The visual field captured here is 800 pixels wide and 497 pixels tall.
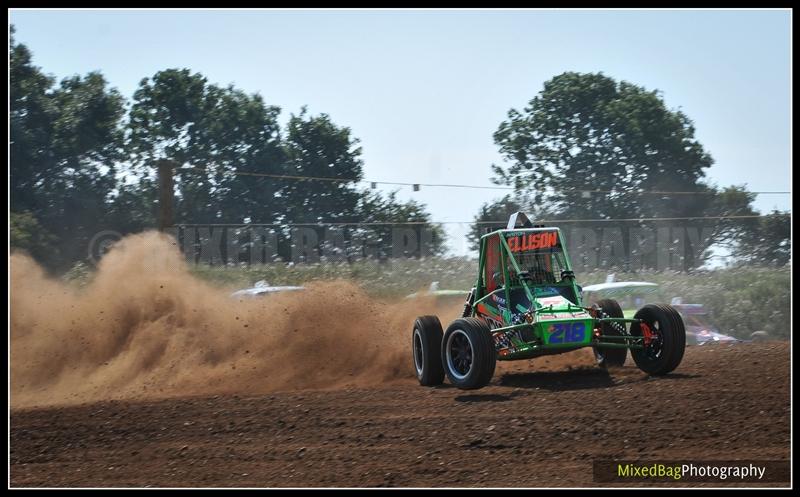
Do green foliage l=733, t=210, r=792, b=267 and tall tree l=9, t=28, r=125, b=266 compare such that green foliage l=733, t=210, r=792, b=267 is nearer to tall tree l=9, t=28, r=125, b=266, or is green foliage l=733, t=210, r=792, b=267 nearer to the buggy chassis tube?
the buggy chassis tube

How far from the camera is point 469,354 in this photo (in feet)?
36.2

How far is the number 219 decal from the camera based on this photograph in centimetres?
1078

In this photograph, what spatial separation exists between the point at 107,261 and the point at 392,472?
10.4 metres

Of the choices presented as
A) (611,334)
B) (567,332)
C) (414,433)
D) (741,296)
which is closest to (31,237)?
(741,296)

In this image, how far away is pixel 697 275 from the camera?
29844mm

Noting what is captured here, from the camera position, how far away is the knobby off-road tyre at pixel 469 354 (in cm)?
1061

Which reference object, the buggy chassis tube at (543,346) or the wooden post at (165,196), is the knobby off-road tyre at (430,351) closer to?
the buggy chassis tube at (543,346)

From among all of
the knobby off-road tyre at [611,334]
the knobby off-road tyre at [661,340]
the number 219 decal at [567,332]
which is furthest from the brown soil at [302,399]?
the number 219 decal at [567,332]

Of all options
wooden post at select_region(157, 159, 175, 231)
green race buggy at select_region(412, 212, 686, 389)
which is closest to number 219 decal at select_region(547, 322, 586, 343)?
green race buggy at select_region(412, 212, 686, 389)

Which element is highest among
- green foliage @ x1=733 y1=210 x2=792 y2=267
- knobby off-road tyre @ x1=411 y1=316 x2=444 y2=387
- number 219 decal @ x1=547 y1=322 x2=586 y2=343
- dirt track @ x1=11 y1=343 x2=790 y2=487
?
green foliage @ x1=733 y1=210 x2=792 y2=267

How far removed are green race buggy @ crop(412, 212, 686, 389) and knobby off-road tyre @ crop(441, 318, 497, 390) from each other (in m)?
0.01

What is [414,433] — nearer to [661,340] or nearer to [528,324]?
[528,324]

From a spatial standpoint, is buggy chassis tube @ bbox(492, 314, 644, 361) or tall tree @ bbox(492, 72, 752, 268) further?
tall tree @ bbox(492, 72, 752, 268)

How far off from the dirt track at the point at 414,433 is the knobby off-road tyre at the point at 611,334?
1.84 feet
